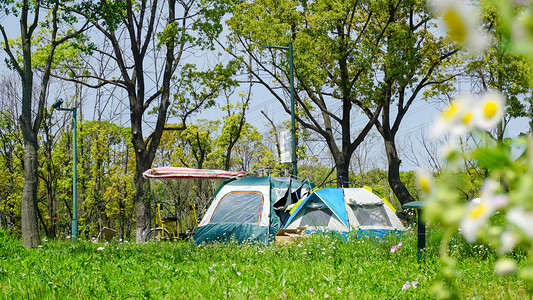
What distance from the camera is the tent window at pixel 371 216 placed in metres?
11.2

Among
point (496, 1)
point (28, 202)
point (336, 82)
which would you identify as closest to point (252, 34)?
point (336, 82)

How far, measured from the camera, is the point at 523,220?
0.65m

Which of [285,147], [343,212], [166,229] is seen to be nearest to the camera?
[343,212]

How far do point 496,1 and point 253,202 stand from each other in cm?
1217

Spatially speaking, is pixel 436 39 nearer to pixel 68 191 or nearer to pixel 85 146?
pixel 85 146

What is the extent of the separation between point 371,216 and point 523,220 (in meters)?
11.0

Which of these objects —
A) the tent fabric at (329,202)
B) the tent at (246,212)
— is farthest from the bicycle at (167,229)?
the tent fabric at (329,202)

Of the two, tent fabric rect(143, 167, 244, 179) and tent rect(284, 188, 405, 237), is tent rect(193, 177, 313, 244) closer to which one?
tent rect(284, 188, 405, 237)

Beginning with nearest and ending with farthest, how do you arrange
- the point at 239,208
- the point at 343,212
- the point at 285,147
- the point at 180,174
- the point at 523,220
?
the point at 523,220, the point at 343,212, the point at 239,208, the point at 180,174, the point at 285,147

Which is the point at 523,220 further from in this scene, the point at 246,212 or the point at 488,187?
the point at 246,212

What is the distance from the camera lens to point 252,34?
20250 mm

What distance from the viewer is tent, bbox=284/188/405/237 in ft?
36.3

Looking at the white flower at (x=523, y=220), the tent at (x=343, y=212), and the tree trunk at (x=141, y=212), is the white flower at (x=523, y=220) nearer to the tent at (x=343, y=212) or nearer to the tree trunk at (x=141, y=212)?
the tent at (x=343, y=212)

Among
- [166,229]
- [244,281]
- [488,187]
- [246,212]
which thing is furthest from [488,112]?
[166,229]
